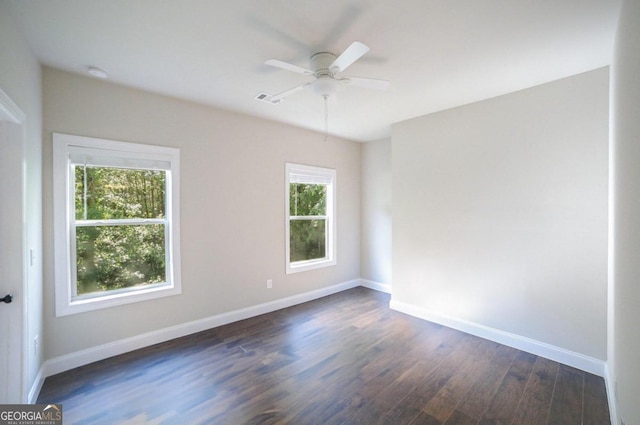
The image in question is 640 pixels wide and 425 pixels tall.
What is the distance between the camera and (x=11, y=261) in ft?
5.97

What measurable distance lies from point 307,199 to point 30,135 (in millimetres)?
3225

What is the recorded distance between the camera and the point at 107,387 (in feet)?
7.43

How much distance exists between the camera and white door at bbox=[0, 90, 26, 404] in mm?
1791

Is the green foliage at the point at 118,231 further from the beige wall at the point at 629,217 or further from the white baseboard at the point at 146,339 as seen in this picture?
the beige wall at the point at 629,217

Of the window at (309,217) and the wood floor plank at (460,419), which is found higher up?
the window at (309,217)

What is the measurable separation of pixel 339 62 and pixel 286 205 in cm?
255

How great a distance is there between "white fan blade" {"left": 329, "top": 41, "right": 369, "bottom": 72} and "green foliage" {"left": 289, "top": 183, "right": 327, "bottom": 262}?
2543 mm

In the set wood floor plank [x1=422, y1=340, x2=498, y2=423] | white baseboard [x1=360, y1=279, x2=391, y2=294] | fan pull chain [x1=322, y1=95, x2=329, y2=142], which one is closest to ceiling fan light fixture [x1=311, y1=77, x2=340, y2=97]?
fan pull chain [x1=322, y1=95, x2=329, y2=142]

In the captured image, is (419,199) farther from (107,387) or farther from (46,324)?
(46,324)

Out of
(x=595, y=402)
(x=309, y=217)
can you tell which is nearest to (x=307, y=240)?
(x=309, y=217)

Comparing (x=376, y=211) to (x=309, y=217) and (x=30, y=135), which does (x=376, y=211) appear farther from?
(x=30, y=135)

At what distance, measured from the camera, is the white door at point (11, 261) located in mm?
1791

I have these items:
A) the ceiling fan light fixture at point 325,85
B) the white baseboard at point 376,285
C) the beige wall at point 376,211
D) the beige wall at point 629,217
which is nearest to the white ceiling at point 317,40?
the ceiling fan light fixture at point 325,85

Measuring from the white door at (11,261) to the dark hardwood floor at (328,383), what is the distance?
486 mm
